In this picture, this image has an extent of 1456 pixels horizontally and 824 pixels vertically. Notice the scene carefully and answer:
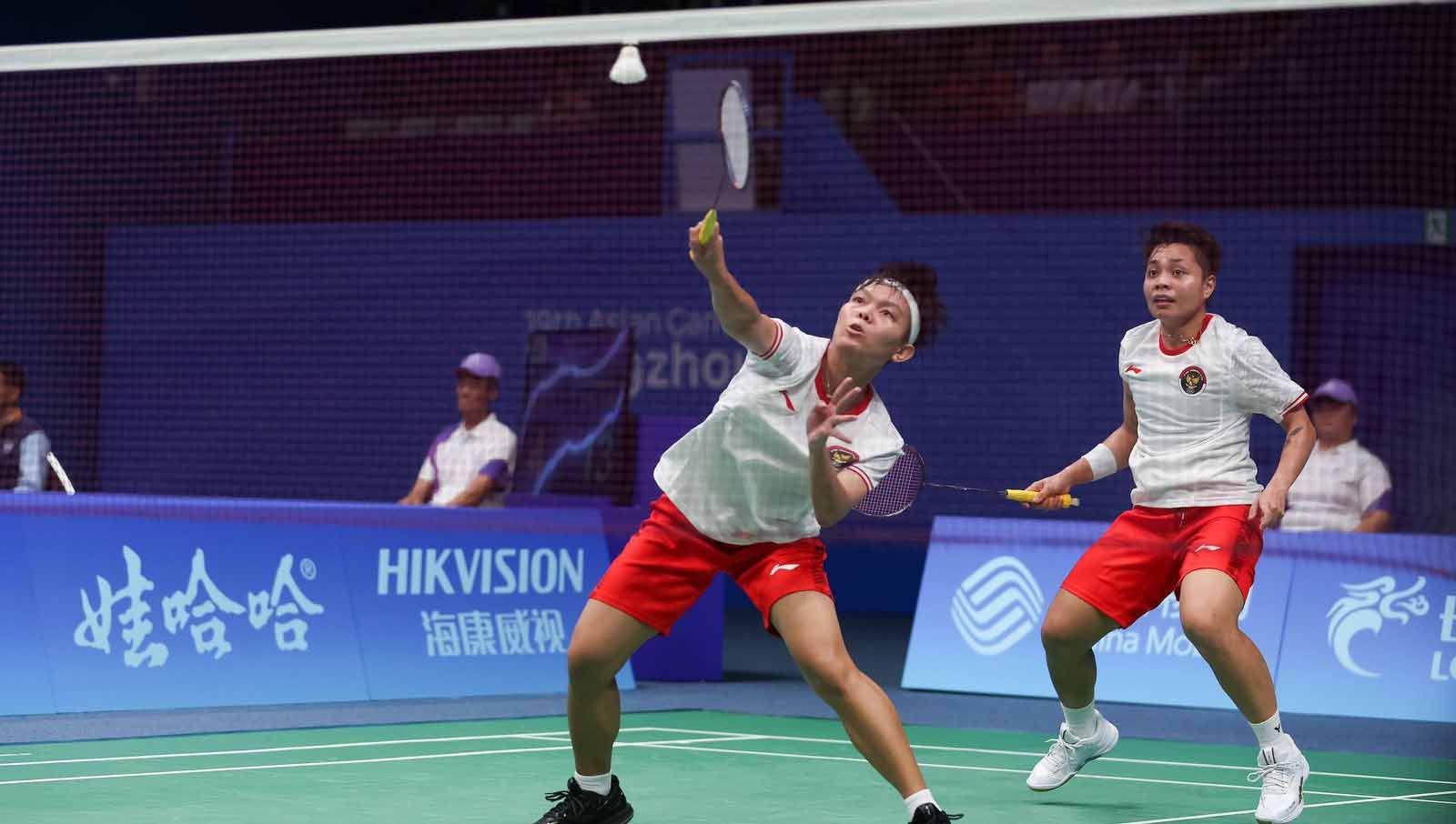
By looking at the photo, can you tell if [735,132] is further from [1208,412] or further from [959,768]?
[959,768]

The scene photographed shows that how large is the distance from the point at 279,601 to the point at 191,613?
411 mm

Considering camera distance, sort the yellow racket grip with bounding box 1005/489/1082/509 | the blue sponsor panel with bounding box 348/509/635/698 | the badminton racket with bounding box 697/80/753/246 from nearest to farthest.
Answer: the badminton racket with bounding box 697/80/753/246
the yellow racket grip with bounding box 1005/489/1082/509
the blue sponsor panel with bounding box 348/509/635/698

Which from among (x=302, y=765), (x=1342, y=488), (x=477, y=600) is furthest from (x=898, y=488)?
(x=1342, y=488)

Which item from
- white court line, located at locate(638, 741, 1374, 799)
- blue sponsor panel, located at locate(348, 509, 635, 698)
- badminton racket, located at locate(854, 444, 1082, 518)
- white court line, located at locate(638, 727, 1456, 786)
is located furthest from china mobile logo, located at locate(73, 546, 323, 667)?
badminton racket, located at locate(854, 444, 1082, 518)

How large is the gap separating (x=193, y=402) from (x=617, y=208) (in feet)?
12.5

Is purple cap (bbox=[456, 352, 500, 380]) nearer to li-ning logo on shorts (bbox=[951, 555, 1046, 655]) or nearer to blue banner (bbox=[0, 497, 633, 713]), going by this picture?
blue banner (bbox=[0, 497, 633, 713])

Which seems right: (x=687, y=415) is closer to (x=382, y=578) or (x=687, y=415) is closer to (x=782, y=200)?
(x=782, y=200)

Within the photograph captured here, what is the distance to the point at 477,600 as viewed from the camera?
10.1m

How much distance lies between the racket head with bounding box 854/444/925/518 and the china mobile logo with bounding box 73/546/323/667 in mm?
4093

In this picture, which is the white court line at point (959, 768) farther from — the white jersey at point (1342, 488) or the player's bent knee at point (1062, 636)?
the white jersey at point (1342, 488)

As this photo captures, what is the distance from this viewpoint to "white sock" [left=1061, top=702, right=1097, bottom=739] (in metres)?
7.15

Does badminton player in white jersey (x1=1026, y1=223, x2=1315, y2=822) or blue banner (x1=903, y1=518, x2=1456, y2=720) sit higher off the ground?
badminton player in white jersey (x1=1026, y1=223, x2=1315, y2=822)

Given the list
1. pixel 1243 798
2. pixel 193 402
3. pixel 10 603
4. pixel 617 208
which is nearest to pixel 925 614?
pixel 1243 798

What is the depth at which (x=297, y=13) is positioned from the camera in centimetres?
1955
